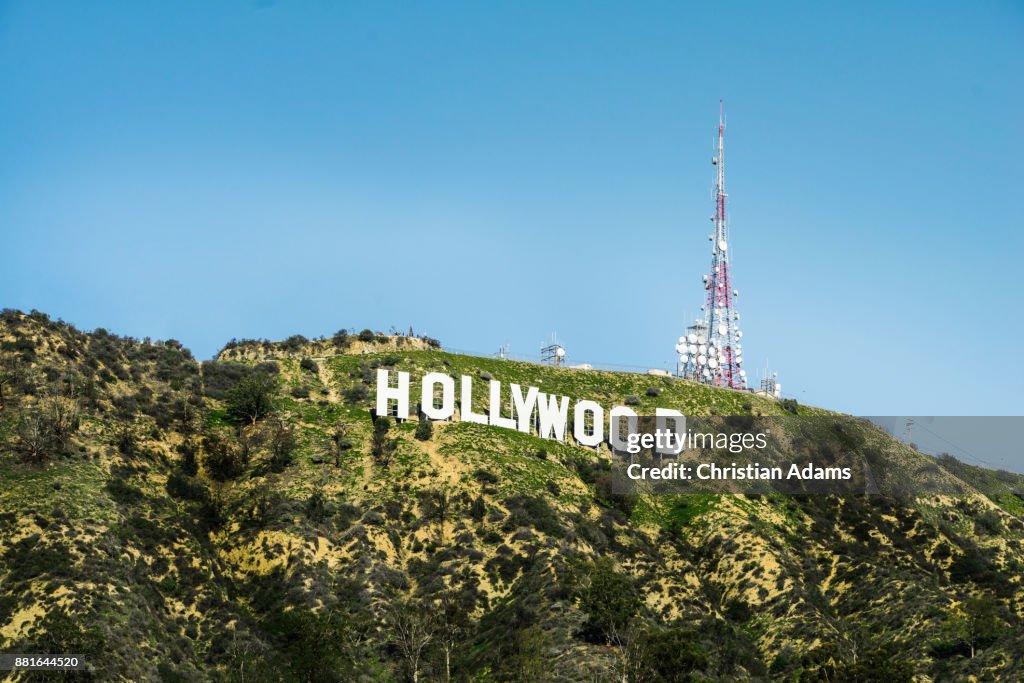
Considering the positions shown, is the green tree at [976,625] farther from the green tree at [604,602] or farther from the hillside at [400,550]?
the green tree at [604,602]

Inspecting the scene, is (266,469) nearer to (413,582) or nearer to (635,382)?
(413,582)

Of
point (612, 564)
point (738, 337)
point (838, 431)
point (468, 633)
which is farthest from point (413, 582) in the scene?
point (738, 337)

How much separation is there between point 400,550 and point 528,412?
25.8m

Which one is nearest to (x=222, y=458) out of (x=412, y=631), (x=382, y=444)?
(x=382, y=444)

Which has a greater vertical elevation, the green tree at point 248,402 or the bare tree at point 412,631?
the green tree at point 248,402

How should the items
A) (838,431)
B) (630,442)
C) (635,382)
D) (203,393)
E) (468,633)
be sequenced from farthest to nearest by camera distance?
(635,382) < (838,431) < (630,442) < (203,393) < (468,633)

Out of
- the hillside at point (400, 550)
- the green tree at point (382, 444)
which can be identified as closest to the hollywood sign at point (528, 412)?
the green tree at point (382, 444)

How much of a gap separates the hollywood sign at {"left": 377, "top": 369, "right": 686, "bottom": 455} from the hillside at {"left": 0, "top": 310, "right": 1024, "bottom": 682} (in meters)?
1.82

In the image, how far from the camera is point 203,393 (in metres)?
110

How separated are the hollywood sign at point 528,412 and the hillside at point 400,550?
1823 millimetres

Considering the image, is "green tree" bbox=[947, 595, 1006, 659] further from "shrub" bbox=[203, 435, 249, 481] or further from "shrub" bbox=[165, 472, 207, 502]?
"shrub" bbox=[165, 472, 207, 502]

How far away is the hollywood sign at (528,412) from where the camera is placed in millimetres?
110750

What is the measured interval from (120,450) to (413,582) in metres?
24.2

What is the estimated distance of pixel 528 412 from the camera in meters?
116
